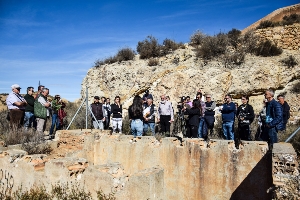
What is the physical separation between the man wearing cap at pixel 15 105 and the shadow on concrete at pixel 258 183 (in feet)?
22.2

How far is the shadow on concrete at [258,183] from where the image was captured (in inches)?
224

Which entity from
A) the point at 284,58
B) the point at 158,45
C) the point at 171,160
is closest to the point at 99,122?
the point at 171,160

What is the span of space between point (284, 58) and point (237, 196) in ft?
30.3

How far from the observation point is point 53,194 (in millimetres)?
5172

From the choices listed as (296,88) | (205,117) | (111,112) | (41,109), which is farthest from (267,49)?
(41,109)

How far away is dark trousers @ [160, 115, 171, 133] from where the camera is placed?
880cm

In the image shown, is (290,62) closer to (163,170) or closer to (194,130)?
(194,130)

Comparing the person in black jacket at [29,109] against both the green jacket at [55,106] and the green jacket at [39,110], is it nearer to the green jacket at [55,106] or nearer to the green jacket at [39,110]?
the green jacket at [39,110]

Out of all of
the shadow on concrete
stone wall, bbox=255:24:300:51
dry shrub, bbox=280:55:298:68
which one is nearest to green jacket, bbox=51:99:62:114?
the shadow on concrete

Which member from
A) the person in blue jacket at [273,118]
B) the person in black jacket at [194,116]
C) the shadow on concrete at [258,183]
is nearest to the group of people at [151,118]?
the person in black jacket at [194,116]

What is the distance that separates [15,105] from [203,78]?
850 centimetres

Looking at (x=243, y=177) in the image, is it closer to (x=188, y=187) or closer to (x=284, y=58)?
(x=188, y=187)

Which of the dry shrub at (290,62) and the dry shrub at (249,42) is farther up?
the dry shrub at (249,42)

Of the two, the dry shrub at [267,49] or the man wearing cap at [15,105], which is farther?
the dry shrub at [267,49]
